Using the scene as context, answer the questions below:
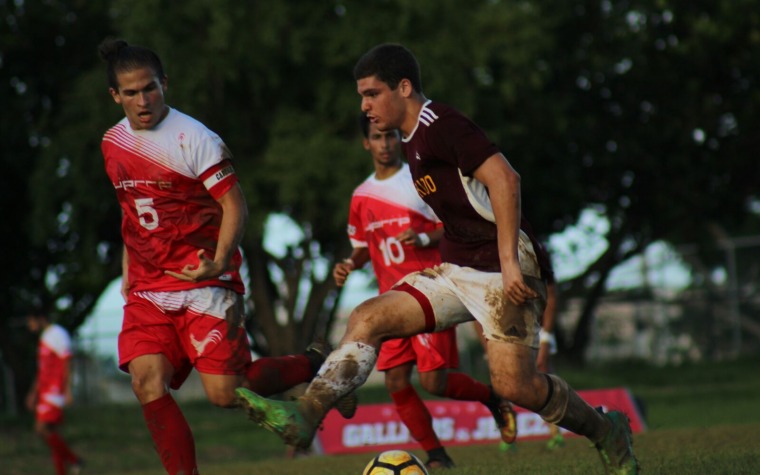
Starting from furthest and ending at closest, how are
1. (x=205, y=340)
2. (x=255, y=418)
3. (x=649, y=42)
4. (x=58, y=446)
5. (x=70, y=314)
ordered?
(x=70, y=314) < (x=649, y=42) < (x=58, y=446) < (x=205, y=340) < (x=255, y=418)

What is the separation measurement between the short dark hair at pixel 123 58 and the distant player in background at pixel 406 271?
2.91 metres

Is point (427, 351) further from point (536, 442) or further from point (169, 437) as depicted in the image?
point (536, 442)

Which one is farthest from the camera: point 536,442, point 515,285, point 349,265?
point 536,442

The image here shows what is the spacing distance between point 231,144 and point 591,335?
13680 mm

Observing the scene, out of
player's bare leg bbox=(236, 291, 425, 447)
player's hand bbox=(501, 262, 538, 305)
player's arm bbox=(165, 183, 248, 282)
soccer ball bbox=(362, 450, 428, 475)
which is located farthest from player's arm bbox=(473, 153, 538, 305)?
player's arm bbox=(165, 183, 248, 282)

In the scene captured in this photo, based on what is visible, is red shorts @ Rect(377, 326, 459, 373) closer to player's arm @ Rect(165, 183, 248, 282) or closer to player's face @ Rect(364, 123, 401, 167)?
player's face @ Rect(364, 123, 401, 167)

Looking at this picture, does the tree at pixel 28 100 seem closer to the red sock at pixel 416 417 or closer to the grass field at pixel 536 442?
the grass field at pixel 536 442

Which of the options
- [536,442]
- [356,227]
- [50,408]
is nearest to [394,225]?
[356,227]

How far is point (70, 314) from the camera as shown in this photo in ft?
101

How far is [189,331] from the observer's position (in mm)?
6734

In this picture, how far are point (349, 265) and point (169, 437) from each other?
8.20 feet

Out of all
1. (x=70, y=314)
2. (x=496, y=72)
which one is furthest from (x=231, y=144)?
(x=70, y=314)

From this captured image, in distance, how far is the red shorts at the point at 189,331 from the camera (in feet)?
21.9

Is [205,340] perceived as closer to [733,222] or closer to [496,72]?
[496,72]
